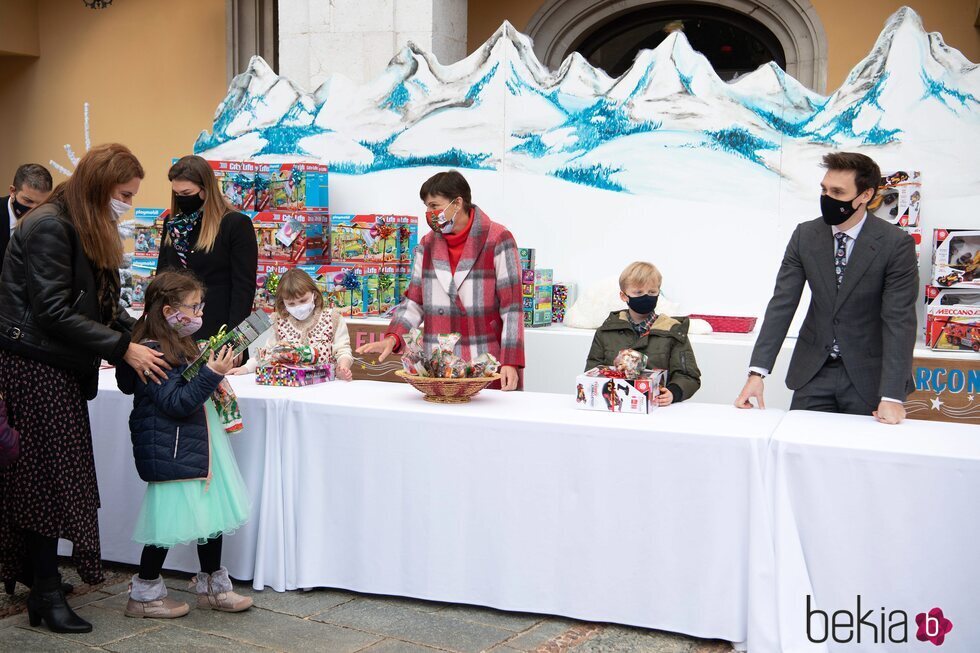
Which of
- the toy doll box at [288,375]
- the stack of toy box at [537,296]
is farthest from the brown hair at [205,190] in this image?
the stack of toy box at [537,296]

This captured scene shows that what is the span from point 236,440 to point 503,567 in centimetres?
111

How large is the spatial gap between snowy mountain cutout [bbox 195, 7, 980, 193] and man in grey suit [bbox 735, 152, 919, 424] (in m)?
2.16

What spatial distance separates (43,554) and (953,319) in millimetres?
4136

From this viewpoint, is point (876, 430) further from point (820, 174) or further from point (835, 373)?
point (820, 174)

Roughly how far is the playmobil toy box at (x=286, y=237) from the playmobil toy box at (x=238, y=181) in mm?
132

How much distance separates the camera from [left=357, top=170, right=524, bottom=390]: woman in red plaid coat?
13.5ft

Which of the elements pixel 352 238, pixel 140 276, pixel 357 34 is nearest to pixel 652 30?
pixel 357 34

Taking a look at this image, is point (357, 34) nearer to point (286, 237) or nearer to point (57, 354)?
point (286, 237)

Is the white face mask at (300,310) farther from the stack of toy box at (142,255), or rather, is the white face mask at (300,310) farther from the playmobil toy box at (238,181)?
the stack of toy box at (142,255)

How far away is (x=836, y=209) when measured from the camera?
11.7 ft

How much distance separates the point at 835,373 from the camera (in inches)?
145

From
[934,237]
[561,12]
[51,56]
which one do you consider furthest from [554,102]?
[51,56]

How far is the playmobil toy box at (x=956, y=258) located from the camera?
5117 millimetres

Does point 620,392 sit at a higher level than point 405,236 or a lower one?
lower
